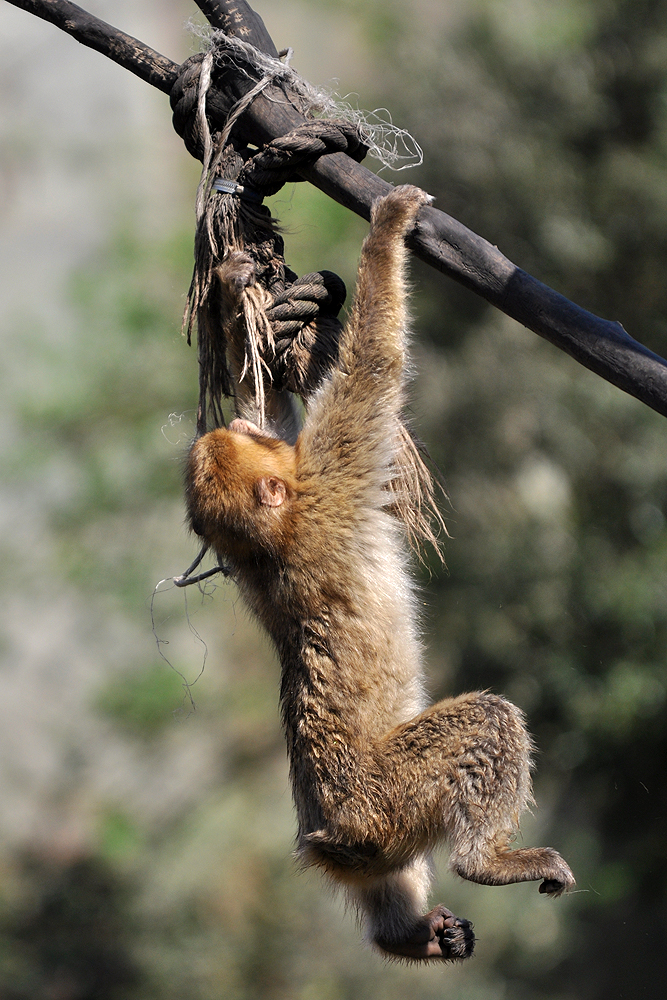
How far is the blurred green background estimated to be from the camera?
812cm

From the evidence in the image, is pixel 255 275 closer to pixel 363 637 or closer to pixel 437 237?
pixel 437 237

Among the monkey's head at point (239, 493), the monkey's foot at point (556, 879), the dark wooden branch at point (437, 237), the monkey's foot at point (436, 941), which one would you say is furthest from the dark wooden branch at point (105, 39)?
the monkey's foot at point (436, 941)

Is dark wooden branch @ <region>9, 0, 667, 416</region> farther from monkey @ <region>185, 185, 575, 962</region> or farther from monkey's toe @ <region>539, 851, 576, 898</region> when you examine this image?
monkey's toe @ <region>539, 851, 576, 898</region>

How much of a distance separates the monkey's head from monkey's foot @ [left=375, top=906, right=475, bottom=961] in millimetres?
1425

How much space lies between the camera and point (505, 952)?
862 cm

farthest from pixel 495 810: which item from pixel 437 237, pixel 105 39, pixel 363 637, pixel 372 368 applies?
pixel 105 39

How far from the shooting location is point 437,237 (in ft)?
8.86

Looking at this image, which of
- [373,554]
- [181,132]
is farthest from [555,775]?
[181,132]

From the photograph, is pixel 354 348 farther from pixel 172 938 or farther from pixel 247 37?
pixel 172 938

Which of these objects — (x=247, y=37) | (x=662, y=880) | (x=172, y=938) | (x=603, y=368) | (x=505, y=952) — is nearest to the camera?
(x=603, y=368)

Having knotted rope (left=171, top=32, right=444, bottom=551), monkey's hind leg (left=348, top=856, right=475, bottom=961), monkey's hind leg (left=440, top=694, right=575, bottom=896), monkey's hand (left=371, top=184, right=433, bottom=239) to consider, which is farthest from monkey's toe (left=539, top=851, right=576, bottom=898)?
monkey's hand (left=371, top=184, right=433, bottom=239)

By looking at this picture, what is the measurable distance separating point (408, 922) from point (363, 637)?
1.06 metres

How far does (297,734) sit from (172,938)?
7843 millimetres

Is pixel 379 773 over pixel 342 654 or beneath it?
beneath
